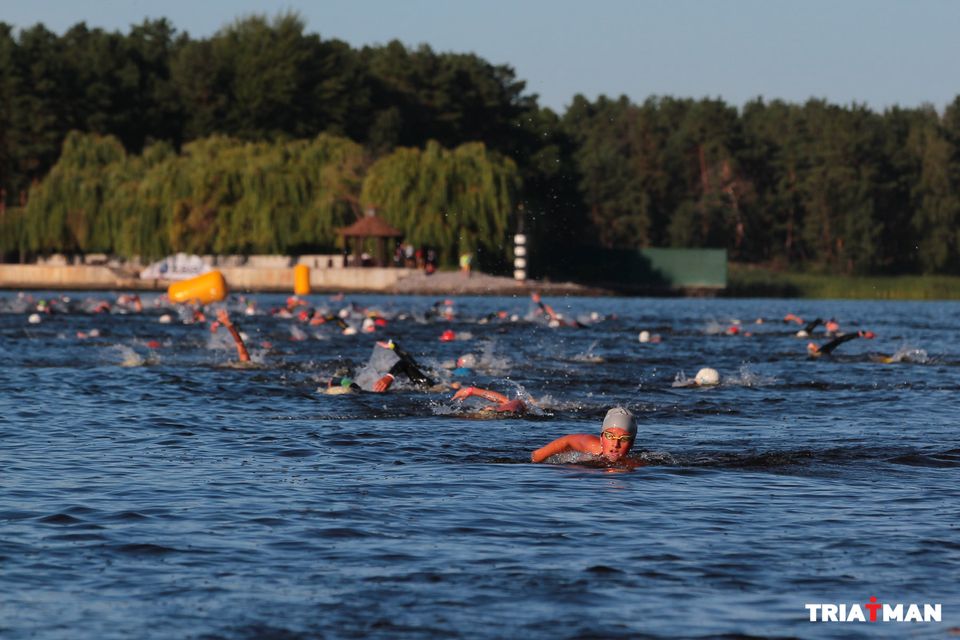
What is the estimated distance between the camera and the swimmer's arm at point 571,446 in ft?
51.1

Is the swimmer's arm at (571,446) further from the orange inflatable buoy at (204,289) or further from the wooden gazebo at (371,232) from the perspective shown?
the wooden gazebo at (371,232)

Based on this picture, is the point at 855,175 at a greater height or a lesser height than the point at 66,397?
greater

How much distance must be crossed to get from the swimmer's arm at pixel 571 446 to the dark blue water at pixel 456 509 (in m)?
0.30

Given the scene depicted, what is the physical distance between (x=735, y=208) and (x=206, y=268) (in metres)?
57.5

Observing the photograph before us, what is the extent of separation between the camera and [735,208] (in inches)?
5034

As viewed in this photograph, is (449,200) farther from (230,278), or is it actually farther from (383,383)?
(383,383)

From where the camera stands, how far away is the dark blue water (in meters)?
9.00

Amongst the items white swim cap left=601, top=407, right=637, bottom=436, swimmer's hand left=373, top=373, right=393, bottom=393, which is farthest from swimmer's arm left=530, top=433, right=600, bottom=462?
swimmer's hand left=373, top=373, right=393, bottom=393

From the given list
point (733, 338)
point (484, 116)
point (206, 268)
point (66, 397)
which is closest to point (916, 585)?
point (66, 397)

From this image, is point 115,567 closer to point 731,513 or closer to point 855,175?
point 731,513

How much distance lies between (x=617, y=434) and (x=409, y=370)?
27.5ft

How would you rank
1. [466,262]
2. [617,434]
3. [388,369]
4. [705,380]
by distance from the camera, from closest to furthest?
[617,434] < [388,369] < [705,380] < [466,262]

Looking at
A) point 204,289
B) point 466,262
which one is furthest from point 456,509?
point 466,262

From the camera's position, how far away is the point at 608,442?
15.2 meters
